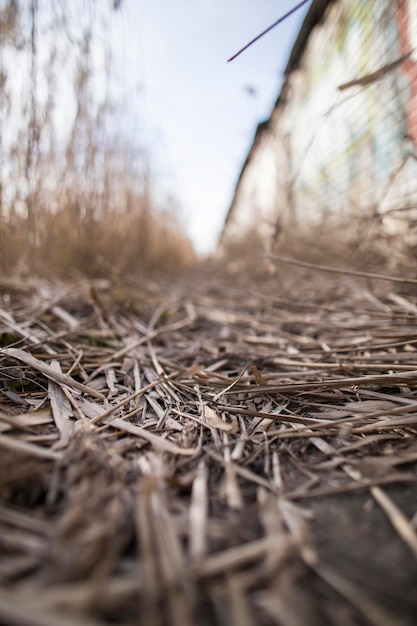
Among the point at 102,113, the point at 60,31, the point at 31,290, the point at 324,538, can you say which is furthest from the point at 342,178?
the point at 324,538

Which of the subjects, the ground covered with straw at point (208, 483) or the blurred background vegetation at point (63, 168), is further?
the blurred background vegetation at point (63, 168)

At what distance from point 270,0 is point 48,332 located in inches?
44.1

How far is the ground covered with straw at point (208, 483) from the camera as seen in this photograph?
1.09 ft

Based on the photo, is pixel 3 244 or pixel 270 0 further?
pixel 3 244

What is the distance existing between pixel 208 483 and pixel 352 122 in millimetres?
3507

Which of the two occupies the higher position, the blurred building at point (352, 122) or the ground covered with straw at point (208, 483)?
the blurred building at point (352, 122)

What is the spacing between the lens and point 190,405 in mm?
767

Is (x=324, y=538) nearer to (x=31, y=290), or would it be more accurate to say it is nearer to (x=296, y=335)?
(x=296, y=335)

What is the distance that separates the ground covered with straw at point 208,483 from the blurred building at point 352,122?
0.59 metres

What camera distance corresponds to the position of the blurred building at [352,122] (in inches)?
59.7

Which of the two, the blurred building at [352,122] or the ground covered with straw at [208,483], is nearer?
the ground covered with straw at [208,483]

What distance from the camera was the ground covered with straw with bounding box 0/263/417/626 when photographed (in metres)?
0.33

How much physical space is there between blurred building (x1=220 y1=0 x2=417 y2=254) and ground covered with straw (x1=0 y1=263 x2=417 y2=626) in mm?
591

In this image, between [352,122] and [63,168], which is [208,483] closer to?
[63,168]
